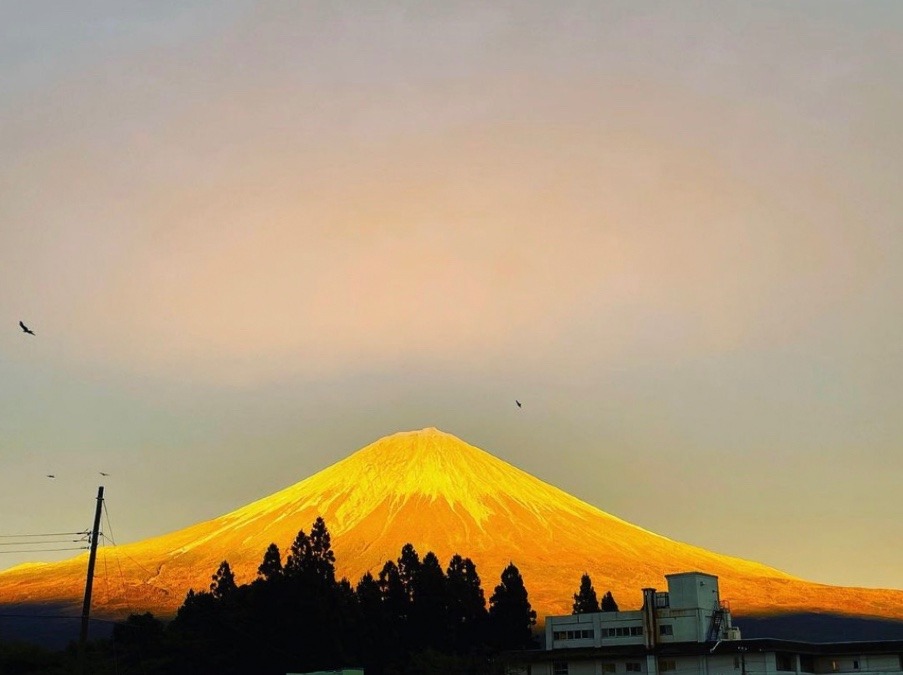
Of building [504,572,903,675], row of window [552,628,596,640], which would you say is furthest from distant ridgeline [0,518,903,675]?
building [504,572,903,675]

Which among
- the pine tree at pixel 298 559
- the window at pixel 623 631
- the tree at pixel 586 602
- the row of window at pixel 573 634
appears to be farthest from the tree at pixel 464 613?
the window at pixel 623 631

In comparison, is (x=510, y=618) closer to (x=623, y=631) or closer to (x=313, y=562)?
(x=313, y=562)

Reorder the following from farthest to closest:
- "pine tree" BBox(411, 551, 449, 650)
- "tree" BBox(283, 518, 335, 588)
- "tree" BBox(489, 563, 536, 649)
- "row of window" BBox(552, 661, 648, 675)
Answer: "tree" BBox(489, 563, 536, 649) → "pine tree" BBox(411, 551, 449, 650) → "tree" BBox(283, 518, 335, 588) → "row of window" BBox(552, 661, 648, 675)

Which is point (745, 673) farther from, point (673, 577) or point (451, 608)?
point (451, 608)

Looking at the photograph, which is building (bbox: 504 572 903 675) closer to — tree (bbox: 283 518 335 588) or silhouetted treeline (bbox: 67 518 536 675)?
silhouetted treeline (bbox: 67 518 536 675)

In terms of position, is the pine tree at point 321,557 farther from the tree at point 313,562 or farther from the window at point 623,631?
the window at point 623,631

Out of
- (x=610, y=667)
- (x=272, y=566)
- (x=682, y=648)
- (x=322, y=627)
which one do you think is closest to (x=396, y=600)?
(x=272, y=566)
